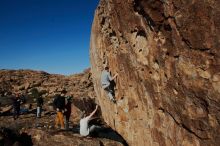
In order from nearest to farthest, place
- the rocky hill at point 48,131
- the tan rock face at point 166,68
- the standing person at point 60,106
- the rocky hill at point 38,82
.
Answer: the tan rock face at point 166,68
the rocky hill at point 48,131
the standing person at point 60,106
the rocky hill at point 38,82

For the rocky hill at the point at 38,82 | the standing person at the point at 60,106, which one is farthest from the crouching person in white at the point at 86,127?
the rocky hill at the point at 38,82

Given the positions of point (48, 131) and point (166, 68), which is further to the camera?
point (48, 131)

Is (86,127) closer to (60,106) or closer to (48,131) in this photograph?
(48,131)

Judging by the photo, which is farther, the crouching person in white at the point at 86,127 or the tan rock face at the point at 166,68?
the crouching person in white at the point at 86,127

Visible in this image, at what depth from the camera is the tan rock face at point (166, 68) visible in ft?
30.7

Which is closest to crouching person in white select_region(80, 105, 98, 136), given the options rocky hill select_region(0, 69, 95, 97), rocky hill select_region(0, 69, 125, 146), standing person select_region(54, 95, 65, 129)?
rocky hill select_region(0, 69, 125, 146)

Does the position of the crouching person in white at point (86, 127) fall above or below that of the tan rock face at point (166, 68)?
below

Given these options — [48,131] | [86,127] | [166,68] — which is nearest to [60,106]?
[48,131]

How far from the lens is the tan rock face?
369 inches

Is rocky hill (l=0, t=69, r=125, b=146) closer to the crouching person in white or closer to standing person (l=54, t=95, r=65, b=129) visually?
the crouching person in white

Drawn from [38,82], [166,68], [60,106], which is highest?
[38,82]

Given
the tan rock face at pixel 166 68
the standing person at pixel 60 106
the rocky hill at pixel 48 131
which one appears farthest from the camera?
the standing person at pixel 60 106

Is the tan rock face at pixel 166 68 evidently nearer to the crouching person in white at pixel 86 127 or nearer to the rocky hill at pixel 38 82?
the crouching person in white at pixel 86 127

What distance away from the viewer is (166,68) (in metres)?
11.3
